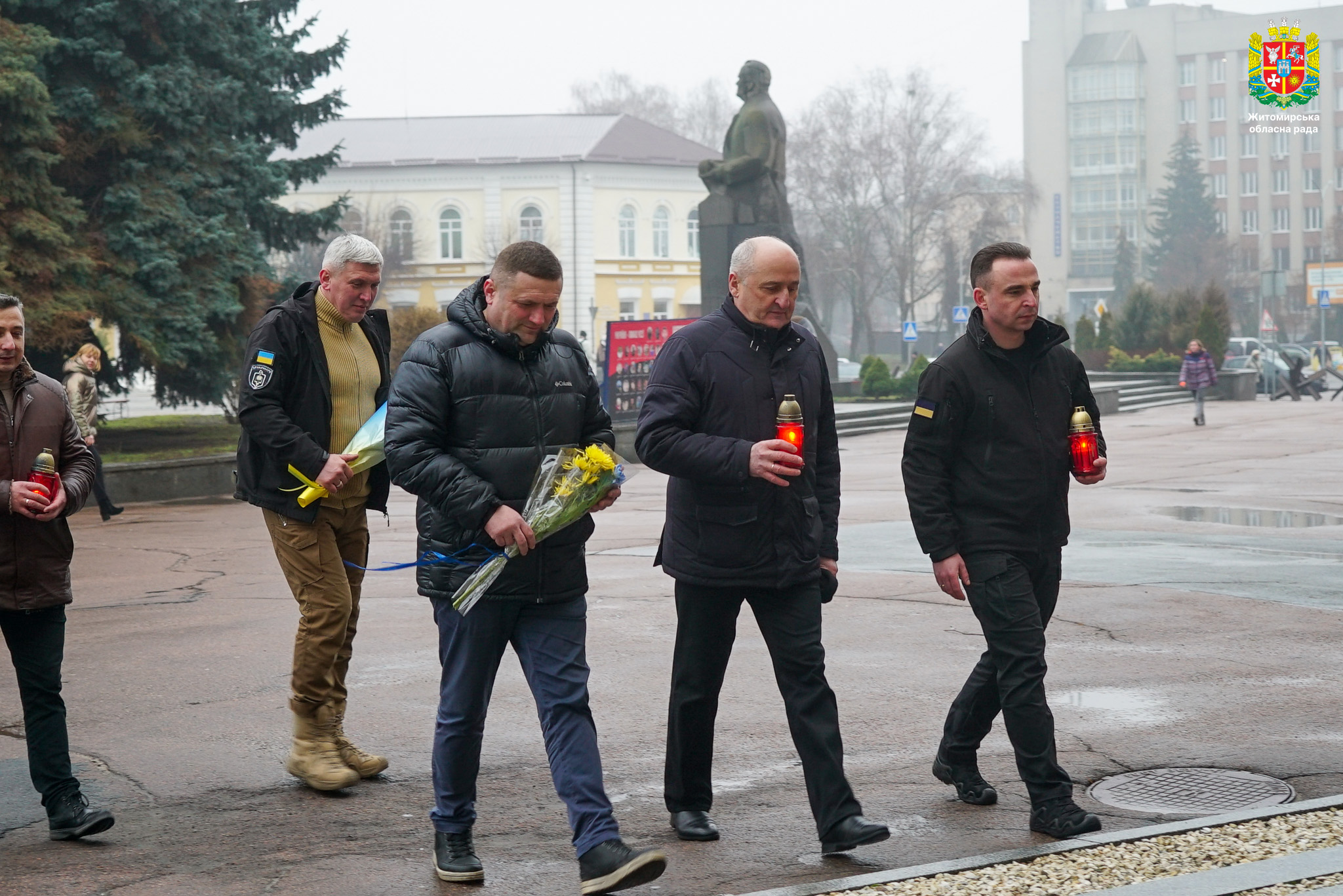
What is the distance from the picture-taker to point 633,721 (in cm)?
673

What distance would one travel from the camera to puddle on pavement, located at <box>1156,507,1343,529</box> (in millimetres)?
13477

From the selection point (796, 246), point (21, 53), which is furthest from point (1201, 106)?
point (21, 53)

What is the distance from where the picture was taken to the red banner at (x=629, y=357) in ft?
83.2

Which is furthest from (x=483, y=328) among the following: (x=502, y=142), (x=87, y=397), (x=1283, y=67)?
(x=502, y=142)

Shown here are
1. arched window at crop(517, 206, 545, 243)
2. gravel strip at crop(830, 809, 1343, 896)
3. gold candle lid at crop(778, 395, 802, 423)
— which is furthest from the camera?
arched window at crop(517, 206, 545, 243)

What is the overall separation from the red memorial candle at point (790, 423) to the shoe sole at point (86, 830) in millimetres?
2540

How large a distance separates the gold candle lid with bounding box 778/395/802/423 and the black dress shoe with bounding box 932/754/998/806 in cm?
149

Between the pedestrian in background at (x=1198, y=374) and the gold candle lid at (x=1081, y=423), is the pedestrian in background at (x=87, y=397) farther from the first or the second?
the pedestrian in background at (x=1198, y=374)

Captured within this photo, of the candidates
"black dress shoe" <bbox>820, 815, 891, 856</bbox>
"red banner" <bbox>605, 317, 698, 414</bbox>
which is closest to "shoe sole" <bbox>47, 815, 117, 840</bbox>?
"black dress shoe" <bbox>820, 815, 891, 856</bbox>

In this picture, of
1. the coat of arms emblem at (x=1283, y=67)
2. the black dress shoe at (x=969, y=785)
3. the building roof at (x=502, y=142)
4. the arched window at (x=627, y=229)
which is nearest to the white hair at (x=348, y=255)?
the black dress shoe at (x=969, y=785)

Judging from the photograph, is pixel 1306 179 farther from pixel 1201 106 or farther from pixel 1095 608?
pixel 1095 608

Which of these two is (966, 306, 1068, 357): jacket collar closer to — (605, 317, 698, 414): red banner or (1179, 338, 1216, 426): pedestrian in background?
(605, 317, 698, 414): red banner

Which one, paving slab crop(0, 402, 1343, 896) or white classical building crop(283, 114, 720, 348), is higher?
white classical building crop(283, 114, 720, 348)

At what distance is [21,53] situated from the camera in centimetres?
1969
